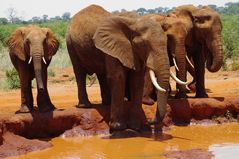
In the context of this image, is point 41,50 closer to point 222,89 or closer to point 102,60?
point 102,60

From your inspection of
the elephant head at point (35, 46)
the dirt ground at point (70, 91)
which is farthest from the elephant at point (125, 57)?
the dirt ground at point (70, 91)

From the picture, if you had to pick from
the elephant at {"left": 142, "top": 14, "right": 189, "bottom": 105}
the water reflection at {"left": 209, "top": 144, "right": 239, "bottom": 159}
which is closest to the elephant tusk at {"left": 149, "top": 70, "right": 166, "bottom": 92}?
the water reflection at {"left": 209, "top": 144, "right": 239, "bottom": 159}

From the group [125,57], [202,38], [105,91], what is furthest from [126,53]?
[202,38]

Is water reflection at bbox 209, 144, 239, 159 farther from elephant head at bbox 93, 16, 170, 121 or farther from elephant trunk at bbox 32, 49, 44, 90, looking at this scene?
elephant trunk at bbox 32, 49, 44, 90

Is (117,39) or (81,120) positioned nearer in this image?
(117,39)

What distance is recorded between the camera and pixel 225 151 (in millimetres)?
9789

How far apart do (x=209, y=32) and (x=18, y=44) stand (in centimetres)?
422

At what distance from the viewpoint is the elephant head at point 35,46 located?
11.0 m

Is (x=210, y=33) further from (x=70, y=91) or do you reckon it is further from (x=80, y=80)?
(x=70, y=91)

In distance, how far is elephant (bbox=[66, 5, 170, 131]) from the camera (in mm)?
10203

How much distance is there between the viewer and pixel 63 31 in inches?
1786

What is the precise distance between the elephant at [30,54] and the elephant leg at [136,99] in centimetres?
167

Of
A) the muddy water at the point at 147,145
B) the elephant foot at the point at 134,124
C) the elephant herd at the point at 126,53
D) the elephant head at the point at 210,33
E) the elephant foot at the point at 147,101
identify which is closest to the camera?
the muddy water at the point at 147,145

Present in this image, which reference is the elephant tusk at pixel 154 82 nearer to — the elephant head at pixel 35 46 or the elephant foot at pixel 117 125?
the elephant foot at pixel 117 125
